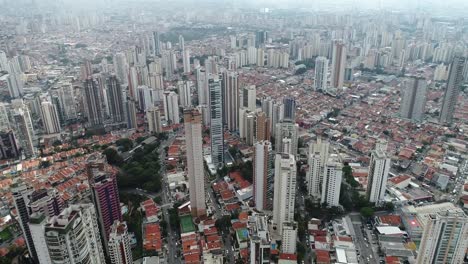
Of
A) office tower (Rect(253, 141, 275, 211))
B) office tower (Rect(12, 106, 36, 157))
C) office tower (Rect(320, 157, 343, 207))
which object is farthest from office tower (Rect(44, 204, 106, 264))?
office tower (Rect(12, 106, 36, 157))

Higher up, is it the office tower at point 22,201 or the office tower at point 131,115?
the office tower at point 22,201

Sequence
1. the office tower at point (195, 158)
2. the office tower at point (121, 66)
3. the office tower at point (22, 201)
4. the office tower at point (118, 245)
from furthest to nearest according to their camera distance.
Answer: the office tower at point (121, 66) < the office tower at point (195, 158) < the office tower at point (22, 201) < the office tower at point (118, 245)

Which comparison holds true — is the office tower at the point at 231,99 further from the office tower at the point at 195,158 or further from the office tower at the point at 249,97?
the office tower at the point at 195,158

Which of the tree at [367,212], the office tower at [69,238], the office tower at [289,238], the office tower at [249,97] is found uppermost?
the office tower at [69,238]

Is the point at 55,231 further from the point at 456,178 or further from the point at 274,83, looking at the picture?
the point at 274,83

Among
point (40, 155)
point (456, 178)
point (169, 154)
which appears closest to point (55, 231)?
point (169, 154)

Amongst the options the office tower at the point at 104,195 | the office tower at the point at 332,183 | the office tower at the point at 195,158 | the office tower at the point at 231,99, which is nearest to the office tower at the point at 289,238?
the office tower at the point at 332,183
